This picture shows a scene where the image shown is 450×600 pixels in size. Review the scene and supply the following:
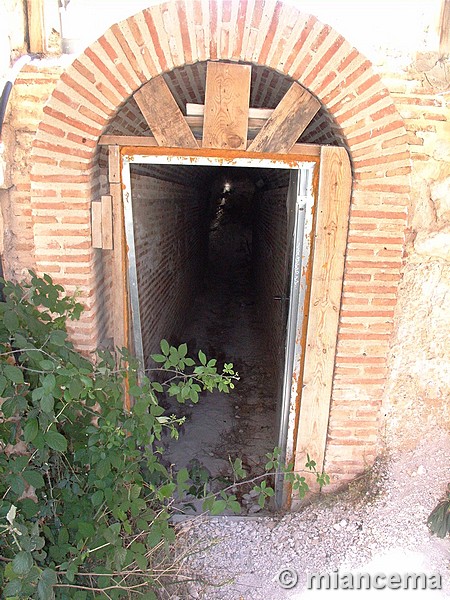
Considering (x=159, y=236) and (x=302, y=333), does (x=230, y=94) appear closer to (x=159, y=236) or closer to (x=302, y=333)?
(x=302, y=333)

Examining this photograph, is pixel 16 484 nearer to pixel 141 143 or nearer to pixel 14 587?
pixel 14 587

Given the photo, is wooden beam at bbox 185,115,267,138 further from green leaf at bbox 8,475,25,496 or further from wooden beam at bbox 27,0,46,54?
green leaf at bbox 8,475,25,496

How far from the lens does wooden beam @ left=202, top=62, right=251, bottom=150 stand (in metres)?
2.85

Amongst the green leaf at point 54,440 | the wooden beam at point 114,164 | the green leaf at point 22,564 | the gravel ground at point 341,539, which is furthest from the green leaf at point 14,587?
the wooden beam at point 114,164

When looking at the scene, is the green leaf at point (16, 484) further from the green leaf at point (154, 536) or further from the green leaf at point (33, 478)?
the green leaf at point (154, 536)

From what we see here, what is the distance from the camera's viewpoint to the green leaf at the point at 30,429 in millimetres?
2234

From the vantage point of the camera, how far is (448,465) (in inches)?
139

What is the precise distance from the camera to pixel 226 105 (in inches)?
115

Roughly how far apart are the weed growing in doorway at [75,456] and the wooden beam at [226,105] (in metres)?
1.38

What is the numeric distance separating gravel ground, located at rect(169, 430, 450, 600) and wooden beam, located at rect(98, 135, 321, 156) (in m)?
2.39

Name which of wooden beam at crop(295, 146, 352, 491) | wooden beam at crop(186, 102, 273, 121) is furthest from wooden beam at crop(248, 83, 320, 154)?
wooden beam at crop(295, 146, 352, 491)

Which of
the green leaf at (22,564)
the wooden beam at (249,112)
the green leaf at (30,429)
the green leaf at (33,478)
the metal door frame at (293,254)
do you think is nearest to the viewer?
the green leaf at (22,564)

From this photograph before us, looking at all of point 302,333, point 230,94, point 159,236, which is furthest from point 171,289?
point 230,94

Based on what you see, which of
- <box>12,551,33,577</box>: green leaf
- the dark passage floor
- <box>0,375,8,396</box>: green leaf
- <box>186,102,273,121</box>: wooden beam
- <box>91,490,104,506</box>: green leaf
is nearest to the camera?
<box>12,551,33,577</box>: green leaf
